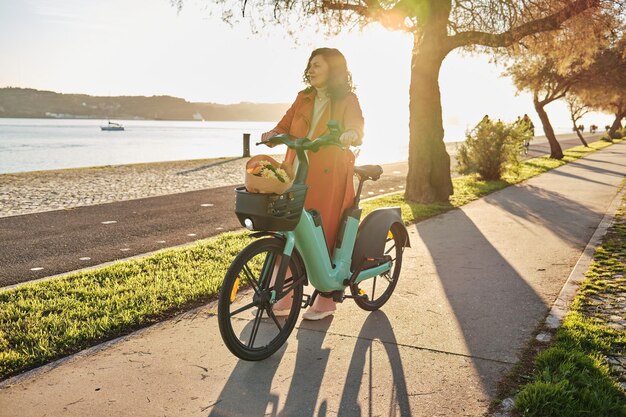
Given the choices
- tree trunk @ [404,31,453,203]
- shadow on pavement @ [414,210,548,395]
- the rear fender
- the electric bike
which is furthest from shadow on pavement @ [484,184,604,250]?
the electric bike

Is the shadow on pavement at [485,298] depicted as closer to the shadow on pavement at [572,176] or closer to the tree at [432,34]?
the tree at [432,34]

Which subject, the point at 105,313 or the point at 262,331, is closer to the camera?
the point at 262,331

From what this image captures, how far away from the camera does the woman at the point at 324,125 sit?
14.5ft

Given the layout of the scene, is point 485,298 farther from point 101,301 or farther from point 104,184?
point 104,184

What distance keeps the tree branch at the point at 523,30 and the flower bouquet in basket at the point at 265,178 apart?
8.99 meters

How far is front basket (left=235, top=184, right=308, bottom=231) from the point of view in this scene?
3494 mm

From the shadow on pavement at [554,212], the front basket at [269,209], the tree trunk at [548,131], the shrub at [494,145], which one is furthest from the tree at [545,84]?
the front basket at [269,209]

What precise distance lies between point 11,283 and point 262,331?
328 cm

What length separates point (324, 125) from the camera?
4.51 meters

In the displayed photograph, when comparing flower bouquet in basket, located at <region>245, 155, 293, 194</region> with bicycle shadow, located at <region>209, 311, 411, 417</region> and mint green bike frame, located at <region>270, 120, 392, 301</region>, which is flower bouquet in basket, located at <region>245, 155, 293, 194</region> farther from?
bicycle shadow, located at <region>209, 311, 411, 417</region>

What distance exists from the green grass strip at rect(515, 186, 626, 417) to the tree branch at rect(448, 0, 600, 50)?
712 centimetres

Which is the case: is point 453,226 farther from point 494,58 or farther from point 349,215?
point 494,58

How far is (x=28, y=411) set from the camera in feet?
10.3

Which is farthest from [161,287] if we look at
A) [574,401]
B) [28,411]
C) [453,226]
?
[453,226]
